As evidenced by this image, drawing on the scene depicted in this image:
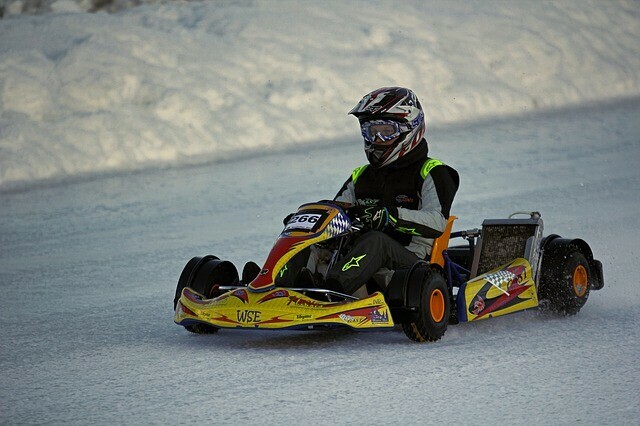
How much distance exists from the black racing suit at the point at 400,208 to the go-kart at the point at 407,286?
0.11 m

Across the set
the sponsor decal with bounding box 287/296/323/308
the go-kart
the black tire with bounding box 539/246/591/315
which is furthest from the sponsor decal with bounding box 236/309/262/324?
the black tire with bounding box 539/246/591/315

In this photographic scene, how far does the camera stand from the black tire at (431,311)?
534cm

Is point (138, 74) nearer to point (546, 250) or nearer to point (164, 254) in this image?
point (164, 254)

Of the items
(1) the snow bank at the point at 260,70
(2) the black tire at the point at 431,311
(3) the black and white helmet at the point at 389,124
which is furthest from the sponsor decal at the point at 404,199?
(1) the snow bank at the point at 260,70

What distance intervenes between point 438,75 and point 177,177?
18.8ft

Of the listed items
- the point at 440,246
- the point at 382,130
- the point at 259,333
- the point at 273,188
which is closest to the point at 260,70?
the point at 273,188

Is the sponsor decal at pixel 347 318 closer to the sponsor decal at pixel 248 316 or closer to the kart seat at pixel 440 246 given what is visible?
the sponsor decal at pixel 248 316

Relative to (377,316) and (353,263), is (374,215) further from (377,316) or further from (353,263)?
(377,316)

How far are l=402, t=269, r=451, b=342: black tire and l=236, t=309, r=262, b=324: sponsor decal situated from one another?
70 cm

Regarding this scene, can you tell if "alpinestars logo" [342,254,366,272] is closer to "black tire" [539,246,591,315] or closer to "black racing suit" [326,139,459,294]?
"black racing suit" [326,139,459,294]

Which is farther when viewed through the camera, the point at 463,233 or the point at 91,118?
the point at 91,118

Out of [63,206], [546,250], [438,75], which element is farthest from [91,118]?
[546,250]

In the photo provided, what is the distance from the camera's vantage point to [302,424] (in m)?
4.14

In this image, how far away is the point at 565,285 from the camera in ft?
20.0
